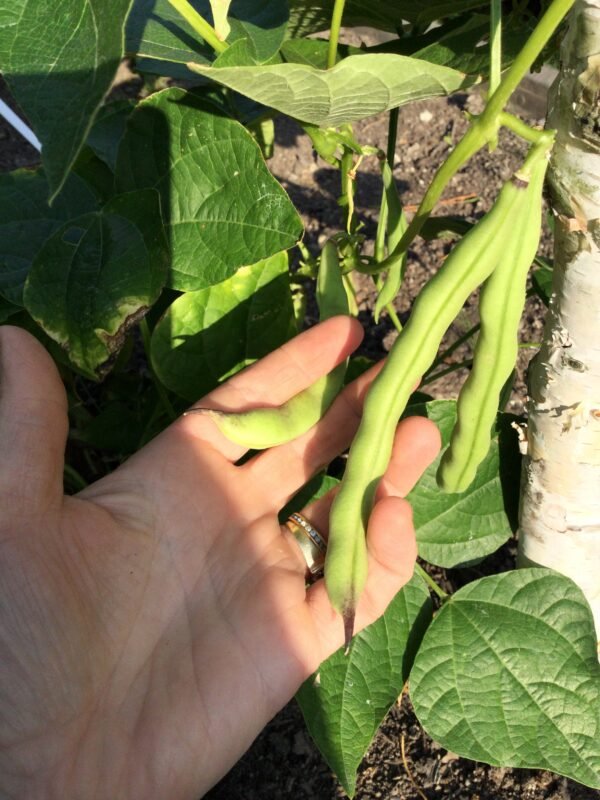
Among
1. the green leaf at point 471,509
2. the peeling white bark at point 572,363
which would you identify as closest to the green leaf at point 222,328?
the green leaf at point 471,509

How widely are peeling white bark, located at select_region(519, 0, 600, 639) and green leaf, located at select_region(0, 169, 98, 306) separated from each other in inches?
25.8

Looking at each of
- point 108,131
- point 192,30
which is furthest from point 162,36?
point 108,131

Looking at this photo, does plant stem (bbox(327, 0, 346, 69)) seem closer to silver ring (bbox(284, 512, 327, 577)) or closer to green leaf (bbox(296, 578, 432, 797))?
silver ring (bbox(284, 512, 327, 577))

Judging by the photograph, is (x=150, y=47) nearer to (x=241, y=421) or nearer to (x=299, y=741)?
(x=241, y=421)

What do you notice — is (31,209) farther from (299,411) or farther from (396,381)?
(396,381)

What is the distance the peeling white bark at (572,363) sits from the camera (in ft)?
2.48

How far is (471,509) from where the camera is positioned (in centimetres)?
127

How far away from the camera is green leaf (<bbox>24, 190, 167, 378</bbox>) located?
0.92 meters

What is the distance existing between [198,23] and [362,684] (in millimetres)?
930

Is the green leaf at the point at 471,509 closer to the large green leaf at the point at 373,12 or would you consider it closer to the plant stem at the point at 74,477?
the large green leaf at the point at 373,12

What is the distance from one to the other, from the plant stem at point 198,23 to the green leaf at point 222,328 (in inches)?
15.1

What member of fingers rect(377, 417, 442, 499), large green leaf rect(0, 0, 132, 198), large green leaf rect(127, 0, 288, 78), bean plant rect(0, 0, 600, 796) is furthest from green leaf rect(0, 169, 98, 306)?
fingers rect(377, 417, 442, 499)

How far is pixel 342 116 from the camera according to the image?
81cm

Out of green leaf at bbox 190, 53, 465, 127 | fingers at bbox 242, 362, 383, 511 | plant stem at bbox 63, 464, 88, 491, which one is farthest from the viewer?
plant stem at bbox 63, 464, 88, 491
